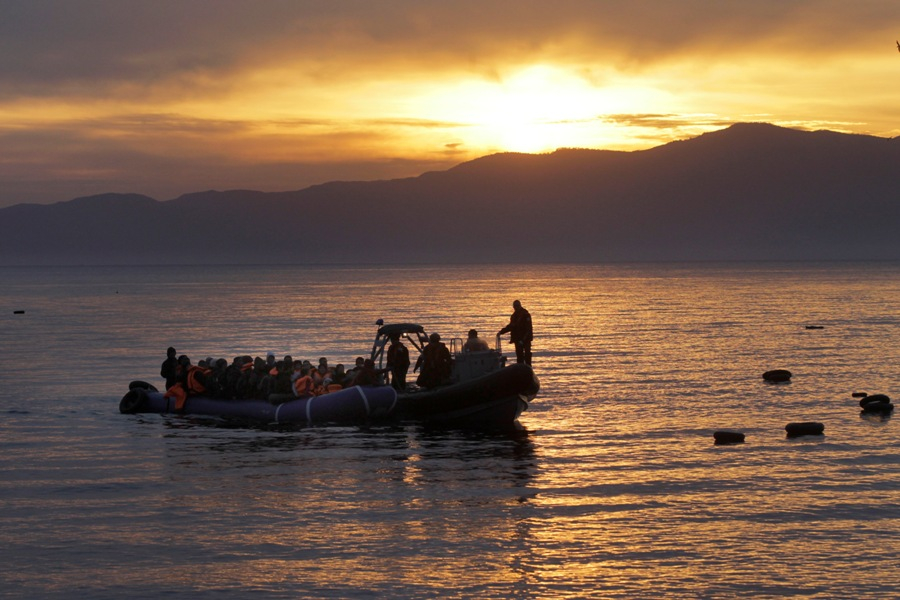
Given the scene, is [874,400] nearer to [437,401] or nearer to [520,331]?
[520,331]

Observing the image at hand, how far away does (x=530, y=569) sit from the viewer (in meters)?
16.2

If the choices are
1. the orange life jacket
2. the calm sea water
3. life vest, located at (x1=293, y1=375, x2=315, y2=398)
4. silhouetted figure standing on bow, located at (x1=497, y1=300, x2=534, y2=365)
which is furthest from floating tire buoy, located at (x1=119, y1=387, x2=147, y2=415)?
silhouetted figure standing on bow, located at (x1=497, y1=300, x2=534, y2=365)

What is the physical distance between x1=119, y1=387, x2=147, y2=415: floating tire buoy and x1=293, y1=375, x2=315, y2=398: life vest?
5448 millimetres

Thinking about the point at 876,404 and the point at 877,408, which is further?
the point at 876,404

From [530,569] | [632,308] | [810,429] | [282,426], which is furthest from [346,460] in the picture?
[632,308]

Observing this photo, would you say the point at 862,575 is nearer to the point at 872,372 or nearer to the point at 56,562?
the point at 56,562

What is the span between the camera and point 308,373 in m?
32.1

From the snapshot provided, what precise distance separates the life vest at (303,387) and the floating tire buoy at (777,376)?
57.9ft

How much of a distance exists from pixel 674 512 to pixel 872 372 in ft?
84.9

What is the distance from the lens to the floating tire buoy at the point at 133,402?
33938 millimetres

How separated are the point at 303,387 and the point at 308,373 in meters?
0.67

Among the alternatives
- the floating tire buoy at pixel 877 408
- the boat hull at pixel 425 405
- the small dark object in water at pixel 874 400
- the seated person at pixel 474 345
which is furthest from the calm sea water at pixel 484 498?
the seated person at pixel 474 345

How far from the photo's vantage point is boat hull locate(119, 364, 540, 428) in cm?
2878

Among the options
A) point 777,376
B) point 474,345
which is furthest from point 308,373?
point 777,376
